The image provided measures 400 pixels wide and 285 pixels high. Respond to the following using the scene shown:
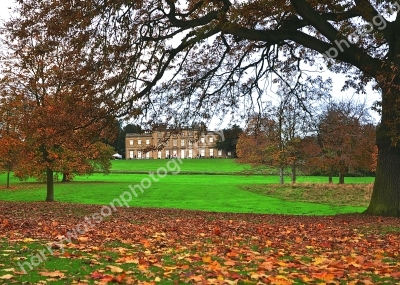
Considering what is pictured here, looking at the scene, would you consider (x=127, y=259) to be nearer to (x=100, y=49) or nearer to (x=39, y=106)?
(x=100, y=49)

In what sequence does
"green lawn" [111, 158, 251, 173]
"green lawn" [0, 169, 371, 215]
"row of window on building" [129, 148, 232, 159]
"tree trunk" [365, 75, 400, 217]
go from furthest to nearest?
"row of window on building" [129, 148, 232, 159], "green lawn" [111, 158, 251, 173], "green lawn" [0, 169, 371, 215], "tree trunk" [365, 75, 400, 217]

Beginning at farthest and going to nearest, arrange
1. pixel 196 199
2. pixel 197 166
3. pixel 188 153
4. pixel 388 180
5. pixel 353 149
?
pixel 188 153
pixel 197 166
pixel 353 149
pixel 196 199
pixel 388 180

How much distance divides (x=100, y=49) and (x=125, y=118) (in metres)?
2.61

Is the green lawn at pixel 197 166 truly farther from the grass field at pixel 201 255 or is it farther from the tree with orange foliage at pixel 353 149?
the grass field at pixel 201 255

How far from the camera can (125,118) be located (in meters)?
16.2

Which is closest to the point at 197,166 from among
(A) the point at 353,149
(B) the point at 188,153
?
(B) the point at 188,153

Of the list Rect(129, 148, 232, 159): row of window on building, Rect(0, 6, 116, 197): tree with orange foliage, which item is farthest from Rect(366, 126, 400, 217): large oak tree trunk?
Rect(129, 148, 232, 159): row of window on building

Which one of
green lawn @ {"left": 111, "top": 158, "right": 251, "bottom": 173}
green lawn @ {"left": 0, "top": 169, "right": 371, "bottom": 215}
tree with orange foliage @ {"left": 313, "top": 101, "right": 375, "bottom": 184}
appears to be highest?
tree with orange foliage @ {"left": 313, "top": 101, "right": 375, "bottom": 184}

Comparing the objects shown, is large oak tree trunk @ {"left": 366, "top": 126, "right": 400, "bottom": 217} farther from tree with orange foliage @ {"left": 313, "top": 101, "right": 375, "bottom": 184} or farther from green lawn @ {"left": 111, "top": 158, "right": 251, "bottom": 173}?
green lawn @ {"left": 111, "top": 158, "right": 251, "bottom": 173}

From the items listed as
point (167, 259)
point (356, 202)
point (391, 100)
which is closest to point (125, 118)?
point (391, 100)

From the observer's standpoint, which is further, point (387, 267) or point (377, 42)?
point (377, 42)

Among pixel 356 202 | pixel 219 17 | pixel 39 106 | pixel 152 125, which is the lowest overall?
pixel 356 202

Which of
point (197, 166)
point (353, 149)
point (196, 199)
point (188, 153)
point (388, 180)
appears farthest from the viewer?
point (188, 153)

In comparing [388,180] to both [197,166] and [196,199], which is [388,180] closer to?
[196,199]
